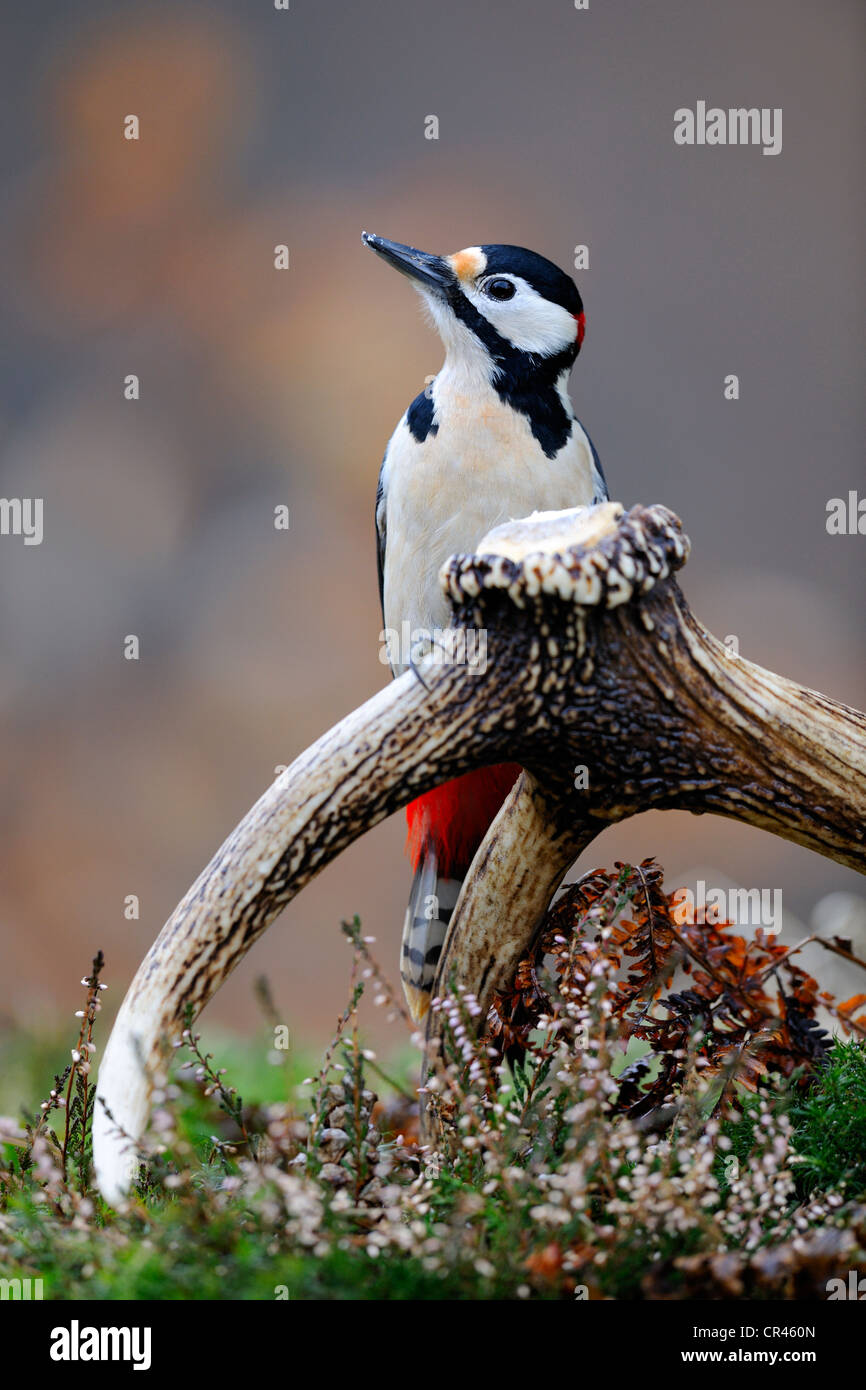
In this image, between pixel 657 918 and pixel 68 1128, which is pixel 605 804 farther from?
pixel 68 1128

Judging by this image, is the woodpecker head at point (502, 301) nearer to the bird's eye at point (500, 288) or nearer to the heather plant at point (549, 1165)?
the bird's eye at point (500, 288)

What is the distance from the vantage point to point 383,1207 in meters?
1.10

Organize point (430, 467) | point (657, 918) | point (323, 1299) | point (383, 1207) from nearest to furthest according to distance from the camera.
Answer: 1. point (323, 1299)
2. point (383, 1207)
3. point (657, 918)
4. point (430, 467)

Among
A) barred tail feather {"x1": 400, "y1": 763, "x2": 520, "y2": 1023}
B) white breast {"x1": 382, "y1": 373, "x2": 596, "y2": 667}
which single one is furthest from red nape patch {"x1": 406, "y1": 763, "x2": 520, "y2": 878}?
white breast {"x1": 382, "y1": 373, "x2": 596, "y2": 667}

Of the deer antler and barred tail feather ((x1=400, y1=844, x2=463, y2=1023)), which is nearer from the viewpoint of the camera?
the deer antler

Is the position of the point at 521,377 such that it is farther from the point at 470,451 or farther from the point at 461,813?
the point at 461,813

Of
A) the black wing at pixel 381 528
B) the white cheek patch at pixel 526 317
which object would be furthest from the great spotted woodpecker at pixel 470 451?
the black wing at pixel 381 528

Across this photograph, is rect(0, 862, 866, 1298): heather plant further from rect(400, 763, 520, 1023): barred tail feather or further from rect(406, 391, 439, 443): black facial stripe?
rect(406, 391, 439, 443): black facial stripe

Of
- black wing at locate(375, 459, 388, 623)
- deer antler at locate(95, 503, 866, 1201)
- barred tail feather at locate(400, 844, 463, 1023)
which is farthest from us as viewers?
black wing at locate(375, 459, 388, 623)

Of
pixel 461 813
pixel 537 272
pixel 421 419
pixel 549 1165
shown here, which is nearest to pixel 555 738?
pixel 549 1165

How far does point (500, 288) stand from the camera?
5.78ft

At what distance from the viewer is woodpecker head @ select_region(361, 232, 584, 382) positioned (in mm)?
1752
